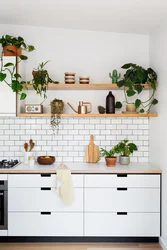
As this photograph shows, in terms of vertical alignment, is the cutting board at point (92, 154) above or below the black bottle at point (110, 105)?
below

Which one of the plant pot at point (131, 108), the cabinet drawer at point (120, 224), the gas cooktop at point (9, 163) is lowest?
the cabinet drawer at point (120, 224)

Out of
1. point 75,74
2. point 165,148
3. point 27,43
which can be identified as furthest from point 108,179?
point 27,43

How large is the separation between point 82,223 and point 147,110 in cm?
177

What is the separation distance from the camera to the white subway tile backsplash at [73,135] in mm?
4570

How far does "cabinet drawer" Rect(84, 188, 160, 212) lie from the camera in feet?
12.8

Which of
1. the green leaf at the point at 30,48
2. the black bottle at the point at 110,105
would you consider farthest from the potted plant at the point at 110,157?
the green leaf at the point at 30,48

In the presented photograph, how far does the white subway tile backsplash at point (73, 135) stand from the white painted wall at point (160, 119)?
21 centimetres

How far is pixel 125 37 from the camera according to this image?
4.58 metres

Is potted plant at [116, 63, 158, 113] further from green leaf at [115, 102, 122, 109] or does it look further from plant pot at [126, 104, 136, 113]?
green leaf at [115, 102, 122, 109]

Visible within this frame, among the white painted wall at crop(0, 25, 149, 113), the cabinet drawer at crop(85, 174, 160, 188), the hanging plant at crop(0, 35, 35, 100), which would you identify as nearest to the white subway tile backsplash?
the white painted wall at crop(0, 25, 149, 113)

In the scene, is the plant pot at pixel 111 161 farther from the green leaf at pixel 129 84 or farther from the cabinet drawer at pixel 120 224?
the green leaf at pixel 129 84

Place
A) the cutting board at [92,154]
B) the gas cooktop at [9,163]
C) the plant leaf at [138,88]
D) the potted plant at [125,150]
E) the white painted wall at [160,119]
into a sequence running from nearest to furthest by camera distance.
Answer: the white painted wall at [160,119]
the gas cooktop at [9,163]
the plant leaf at [138,88]
the potted plant at [125,150]
the cutting board at [92,154]

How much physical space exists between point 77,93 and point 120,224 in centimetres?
184

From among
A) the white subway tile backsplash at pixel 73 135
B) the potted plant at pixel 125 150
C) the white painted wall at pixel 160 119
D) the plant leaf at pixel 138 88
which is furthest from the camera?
the white subway tile backsplash at pixel 73 135
